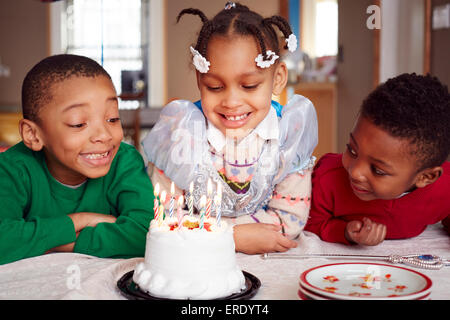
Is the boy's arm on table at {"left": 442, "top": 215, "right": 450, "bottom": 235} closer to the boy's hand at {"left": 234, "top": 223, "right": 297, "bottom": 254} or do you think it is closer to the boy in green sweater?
the boy's hand at {"left": 234, "top": 223, "right": 297, "bottom": 254}

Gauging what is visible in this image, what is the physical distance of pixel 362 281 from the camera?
0.95 meters

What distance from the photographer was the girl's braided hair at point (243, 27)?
143cm

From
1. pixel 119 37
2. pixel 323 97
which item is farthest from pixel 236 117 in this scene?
pixel 119 37

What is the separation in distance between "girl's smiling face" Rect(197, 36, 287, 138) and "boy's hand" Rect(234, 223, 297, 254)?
0.99 feet

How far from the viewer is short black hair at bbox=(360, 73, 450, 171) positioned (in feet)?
4.31

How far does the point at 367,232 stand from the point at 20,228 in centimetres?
93

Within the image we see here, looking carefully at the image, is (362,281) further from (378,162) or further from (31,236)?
(31,236)

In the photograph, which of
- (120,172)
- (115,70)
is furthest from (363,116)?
(115,70)

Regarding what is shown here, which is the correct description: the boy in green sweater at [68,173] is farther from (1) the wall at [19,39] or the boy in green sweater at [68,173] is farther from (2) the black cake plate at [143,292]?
(1) the wall at [19,39]

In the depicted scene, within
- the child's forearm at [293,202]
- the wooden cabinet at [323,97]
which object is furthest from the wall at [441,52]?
the child's forearm at [293,202]

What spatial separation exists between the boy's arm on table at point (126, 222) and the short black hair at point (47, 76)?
0.94 feet

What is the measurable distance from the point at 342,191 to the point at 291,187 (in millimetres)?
195
